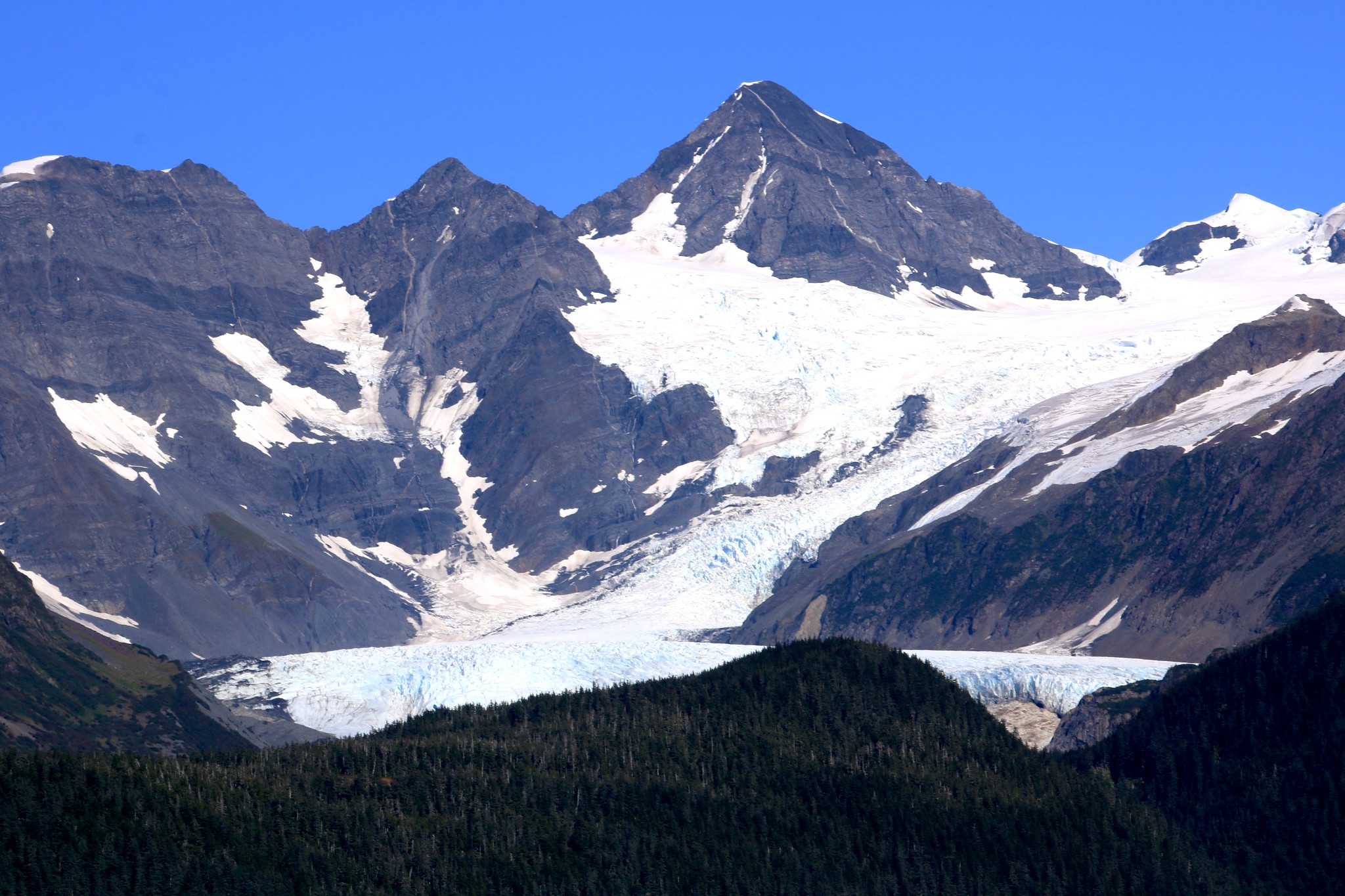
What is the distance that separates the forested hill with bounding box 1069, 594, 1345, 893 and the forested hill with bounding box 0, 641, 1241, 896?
5444 mm

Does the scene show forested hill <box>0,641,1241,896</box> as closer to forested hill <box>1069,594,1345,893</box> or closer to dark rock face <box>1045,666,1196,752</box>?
forested hill <box>1069,594,1345,893</box>

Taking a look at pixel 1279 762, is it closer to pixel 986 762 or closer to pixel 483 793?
pixel 986 762

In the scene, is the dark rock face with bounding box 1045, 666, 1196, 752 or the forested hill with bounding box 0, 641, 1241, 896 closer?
the forested hill with bounding box 0, 641, 1241, 896

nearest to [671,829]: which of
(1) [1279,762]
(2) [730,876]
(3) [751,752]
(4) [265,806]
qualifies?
(2) [730,876]

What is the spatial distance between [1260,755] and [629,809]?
1947 inches

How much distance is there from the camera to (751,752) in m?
138

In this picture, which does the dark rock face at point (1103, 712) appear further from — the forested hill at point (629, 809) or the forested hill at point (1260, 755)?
the forested hill at point (629, 809)

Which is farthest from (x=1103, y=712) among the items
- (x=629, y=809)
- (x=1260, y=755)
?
(x=629, y=809)

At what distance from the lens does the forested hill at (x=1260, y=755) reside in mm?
129250

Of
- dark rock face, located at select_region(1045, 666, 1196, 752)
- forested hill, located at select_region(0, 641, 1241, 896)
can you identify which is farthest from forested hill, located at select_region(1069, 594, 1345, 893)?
dark rock face, located at select_region(1045, 666, 1196, 752)

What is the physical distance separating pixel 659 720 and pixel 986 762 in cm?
2571

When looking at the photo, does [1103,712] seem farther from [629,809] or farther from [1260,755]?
[629,809]

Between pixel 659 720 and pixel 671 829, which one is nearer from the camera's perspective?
pixel 671 829

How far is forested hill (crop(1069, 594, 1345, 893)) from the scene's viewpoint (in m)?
129
